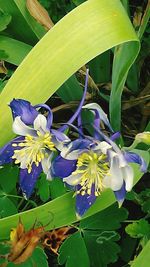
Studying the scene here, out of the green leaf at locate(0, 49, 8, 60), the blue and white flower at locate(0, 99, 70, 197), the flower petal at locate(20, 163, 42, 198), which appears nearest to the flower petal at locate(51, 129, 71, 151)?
the blue and white flower at locate(0, 99, 70, 197)

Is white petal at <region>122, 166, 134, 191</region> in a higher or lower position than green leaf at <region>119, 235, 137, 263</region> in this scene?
higher

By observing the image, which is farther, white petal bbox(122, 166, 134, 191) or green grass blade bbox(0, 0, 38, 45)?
green grass blade bbox(0, 0, 38, 45)

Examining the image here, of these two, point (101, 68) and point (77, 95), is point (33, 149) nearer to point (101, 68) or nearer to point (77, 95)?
point (77, 95)

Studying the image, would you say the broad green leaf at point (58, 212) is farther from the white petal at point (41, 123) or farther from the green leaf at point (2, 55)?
the green leaf at point (2, 55)

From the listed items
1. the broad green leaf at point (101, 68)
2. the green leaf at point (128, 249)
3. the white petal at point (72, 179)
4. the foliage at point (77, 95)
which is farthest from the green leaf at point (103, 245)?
the broad green leaf at point (101, 68)

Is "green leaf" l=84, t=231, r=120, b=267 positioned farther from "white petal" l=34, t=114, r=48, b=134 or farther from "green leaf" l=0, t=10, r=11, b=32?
"green leaf" l=0, t=10, r=11, b=32

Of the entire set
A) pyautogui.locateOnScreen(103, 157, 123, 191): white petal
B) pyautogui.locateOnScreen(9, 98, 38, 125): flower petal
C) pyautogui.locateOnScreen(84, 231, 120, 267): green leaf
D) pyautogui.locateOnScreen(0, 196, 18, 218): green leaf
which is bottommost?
pyautogui.locateOnScreen(84, 231, 120, 267): green leaf

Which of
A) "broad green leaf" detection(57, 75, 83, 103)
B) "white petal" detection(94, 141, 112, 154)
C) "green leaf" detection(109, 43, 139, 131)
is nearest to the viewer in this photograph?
"white petal" detection(94, 141, 112, 154)
